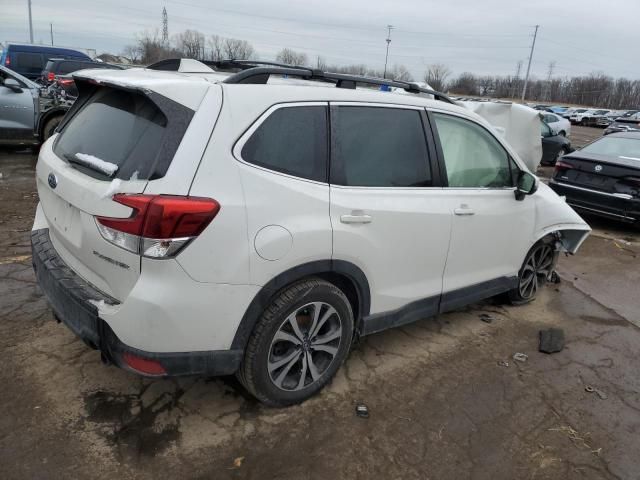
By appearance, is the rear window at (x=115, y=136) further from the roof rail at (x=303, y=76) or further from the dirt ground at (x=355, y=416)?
the dirt ground at (x=355, y=416)

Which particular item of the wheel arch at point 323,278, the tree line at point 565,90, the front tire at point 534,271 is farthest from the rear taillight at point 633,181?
the tree line at point 565,90

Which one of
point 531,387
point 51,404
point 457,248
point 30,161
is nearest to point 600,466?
point 531,387

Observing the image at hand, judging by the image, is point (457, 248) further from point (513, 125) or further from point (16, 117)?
point (16, 117)

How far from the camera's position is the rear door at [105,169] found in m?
2.29

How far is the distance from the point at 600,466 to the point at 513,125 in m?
7.39

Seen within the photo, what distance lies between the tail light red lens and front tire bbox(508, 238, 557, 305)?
323cm

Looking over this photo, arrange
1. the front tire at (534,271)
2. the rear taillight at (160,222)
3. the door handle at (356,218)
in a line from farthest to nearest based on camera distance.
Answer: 1. the front tire at (534,271)
2. the door handle at (356,218)
3. the rear taillight at (160,222)

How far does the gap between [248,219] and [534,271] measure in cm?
330

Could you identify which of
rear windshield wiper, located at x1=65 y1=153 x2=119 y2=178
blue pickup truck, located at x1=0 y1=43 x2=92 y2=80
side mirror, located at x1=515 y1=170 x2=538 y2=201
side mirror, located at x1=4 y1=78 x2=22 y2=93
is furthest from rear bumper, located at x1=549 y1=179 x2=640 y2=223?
blue pickup truck, located at x1=0 y1=43 x2=92 y2=80

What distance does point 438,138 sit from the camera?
3.40 m

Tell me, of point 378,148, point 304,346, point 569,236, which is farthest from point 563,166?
point 304,346

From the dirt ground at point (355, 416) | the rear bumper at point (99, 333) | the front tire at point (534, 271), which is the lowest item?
the dirt ground at point (355, 416)

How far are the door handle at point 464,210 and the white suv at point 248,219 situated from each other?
20mm

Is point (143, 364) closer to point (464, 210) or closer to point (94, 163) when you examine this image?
point (94, 163)
